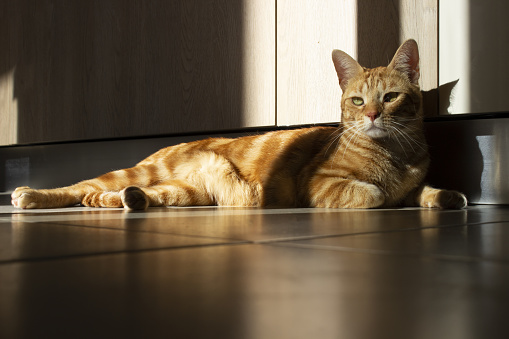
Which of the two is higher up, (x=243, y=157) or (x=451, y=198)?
(x=243, y=157)

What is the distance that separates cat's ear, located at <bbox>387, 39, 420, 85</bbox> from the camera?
2.18 metres

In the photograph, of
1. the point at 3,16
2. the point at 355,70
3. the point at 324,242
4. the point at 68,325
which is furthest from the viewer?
the point at 3,16

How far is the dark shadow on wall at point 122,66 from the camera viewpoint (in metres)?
2.98

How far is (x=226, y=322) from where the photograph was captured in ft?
1.53

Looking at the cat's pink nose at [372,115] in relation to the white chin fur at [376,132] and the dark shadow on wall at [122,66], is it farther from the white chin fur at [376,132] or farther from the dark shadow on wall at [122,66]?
the dark shadow on wall at [122,66]

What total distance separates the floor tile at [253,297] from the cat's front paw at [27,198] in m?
1.37

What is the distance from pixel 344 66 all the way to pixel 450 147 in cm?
61

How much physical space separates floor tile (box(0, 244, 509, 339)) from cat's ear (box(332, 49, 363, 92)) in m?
1.60

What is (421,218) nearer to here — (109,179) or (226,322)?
(226,322)

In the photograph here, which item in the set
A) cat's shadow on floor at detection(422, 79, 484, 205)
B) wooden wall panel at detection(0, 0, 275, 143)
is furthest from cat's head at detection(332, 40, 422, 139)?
wooden wall panel at detection(0, 0, 275, 143)

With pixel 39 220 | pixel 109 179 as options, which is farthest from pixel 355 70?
Answer: pixel 39 220

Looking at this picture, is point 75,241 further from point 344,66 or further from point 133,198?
point 344,66

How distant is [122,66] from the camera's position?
3438mm

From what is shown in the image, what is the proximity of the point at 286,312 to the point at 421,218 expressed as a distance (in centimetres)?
109
